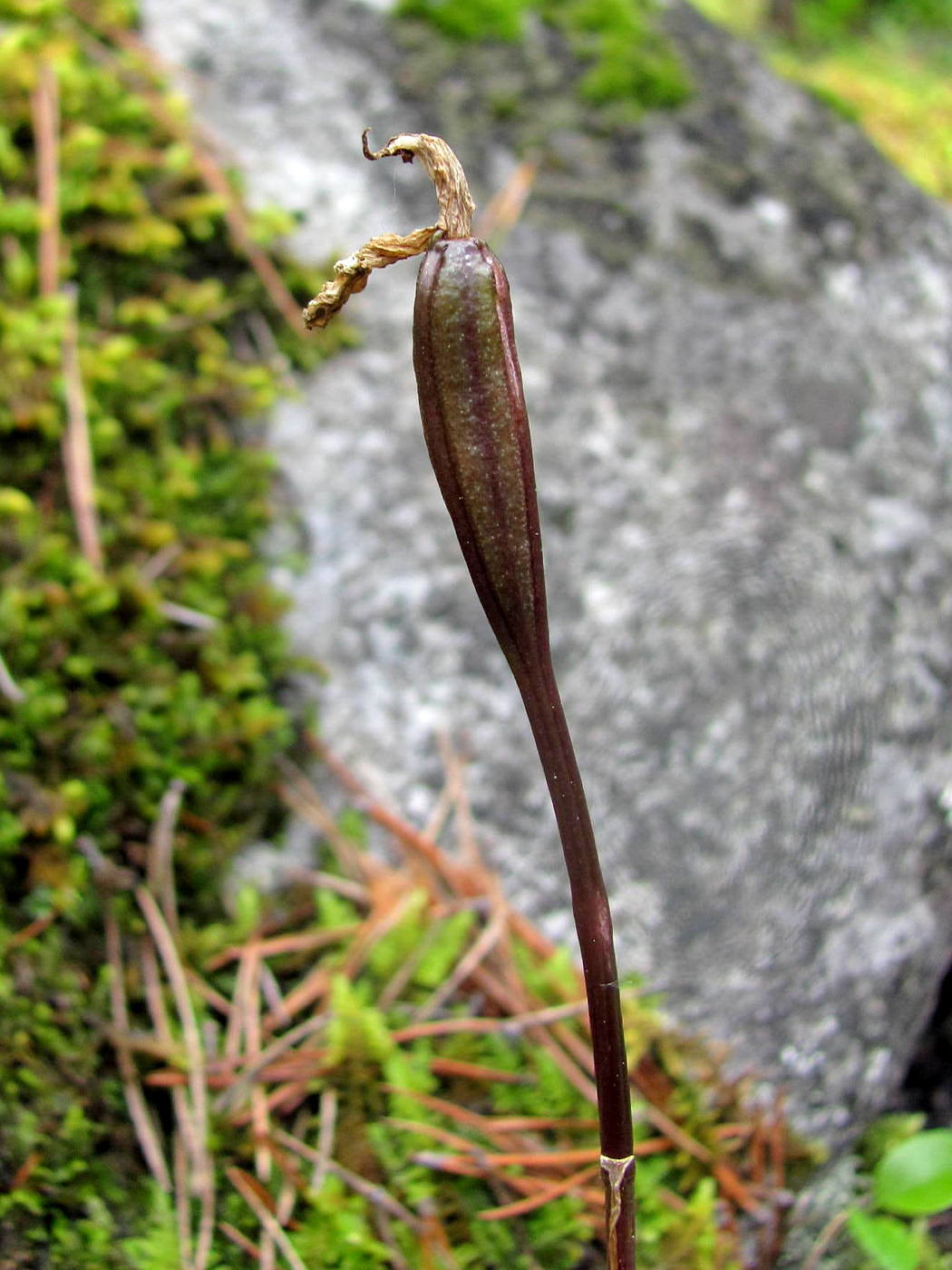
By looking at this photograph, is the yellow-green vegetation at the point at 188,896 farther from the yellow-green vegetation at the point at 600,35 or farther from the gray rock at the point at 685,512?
the yellow-green vegetation at the point at 600,35

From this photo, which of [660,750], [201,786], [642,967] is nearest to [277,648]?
[201,786]

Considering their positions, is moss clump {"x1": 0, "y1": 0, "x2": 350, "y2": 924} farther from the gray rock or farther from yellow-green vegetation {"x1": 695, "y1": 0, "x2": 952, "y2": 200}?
yellow-green vegetation {"x1": 695, "y1": 0, "x2": 952, "y2": 200}

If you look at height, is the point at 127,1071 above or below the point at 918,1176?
above

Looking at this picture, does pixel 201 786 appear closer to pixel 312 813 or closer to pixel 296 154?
pixel 312 813

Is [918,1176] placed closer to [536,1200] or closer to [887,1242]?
[887,1242]

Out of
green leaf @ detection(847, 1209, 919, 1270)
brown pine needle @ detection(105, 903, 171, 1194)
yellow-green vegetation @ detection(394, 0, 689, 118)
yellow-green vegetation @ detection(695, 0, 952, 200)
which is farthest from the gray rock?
yellow-green vegetation @ detection(695, 0, 952, 200)

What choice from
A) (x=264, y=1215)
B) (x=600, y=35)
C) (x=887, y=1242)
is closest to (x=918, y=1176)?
(x=887, y=1242)
